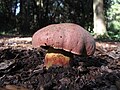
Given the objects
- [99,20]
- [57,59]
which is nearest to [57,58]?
[57,59]

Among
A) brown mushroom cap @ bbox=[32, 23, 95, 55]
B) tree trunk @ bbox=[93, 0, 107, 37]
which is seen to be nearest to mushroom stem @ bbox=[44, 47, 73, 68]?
brown mushroom cap @ bbox=[32, 23, 95, 55]

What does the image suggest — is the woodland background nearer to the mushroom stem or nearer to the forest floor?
the forest floor

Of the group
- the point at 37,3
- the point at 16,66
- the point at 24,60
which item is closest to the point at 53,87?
the point at 16,66

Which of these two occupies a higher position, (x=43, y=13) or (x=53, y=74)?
(x=43, y=13)

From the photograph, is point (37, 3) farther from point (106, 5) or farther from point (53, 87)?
point (53, 87)

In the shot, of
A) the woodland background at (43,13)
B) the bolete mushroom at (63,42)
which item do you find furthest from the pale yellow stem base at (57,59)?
the woodland background at (43,13)

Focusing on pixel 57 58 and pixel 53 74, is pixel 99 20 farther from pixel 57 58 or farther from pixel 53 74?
pixel 53 74

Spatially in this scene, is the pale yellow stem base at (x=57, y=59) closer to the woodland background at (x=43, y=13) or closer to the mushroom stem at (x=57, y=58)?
the mushroom stem at (x=57, y=58)
